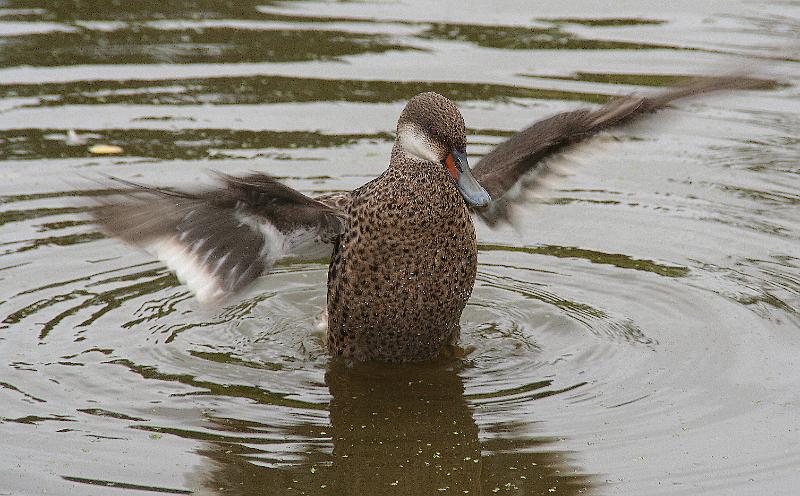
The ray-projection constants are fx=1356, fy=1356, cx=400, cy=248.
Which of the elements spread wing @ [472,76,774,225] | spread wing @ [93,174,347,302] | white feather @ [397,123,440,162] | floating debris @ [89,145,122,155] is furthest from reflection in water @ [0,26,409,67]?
spread wing @ [93,174,347,302]

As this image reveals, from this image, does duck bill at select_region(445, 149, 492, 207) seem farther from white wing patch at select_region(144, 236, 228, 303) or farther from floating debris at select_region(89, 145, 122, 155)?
floating debris at select_region(89, 145, 122, 155)

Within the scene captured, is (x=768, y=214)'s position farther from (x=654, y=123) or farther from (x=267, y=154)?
(x=267, y=154)

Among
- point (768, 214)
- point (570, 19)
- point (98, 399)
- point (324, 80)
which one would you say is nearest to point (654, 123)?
point (768, 214)

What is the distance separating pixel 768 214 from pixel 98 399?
4.40 meters

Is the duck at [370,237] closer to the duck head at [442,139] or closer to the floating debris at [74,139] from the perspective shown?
the duck head at [442,139]

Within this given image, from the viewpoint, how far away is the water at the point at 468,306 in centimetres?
556

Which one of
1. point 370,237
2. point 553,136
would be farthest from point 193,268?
point 553,136

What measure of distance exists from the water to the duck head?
942mm

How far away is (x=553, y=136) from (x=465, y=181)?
2.99 ft

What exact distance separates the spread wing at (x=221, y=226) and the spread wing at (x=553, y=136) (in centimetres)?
107

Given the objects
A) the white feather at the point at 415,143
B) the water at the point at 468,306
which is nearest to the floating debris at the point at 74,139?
the water at the point at 468,306

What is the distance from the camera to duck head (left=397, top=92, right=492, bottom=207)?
6145mm

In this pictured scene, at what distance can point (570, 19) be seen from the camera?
12273mm

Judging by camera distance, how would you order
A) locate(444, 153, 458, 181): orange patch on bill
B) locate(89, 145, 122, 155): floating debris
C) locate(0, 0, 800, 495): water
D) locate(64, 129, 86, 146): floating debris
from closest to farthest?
locate(0, 0, 800, 495): water
locate(444, 153, 458, 181): orange patch on bill
locate(89, 145, 122, 155): floating debris
locate(64, 129, 86, 146): floating debris
